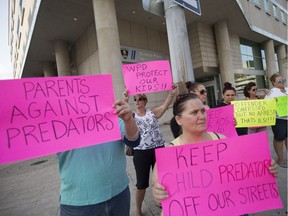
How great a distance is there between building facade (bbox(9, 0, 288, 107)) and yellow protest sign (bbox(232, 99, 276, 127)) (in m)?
6.99

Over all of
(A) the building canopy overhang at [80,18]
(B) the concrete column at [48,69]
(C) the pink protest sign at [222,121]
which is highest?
(A) the building canopy overhang at [80,18]

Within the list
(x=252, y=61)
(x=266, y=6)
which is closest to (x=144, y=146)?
(x=252, y=61)

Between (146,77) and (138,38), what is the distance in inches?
460

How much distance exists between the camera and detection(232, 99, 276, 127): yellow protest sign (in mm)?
2992

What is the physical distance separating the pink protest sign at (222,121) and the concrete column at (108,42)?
281 inches

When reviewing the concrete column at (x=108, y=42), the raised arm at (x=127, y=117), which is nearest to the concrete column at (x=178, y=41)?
the raised arm at (x=127, y=117)

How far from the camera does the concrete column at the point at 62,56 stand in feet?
50.9

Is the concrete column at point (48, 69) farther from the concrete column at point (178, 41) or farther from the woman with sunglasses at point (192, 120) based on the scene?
the woman with sunglasses at point (192, 120)

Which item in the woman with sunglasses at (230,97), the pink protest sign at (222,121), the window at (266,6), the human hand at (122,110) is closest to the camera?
the human hand at (122,110)

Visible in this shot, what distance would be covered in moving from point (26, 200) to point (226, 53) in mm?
16038

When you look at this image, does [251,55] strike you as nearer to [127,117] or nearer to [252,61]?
[252,61]

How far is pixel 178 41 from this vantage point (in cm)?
343

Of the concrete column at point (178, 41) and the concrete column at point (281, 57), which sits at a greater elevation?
the concrete column at point (281, 57)

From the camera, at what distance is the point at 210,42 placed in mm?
16984
